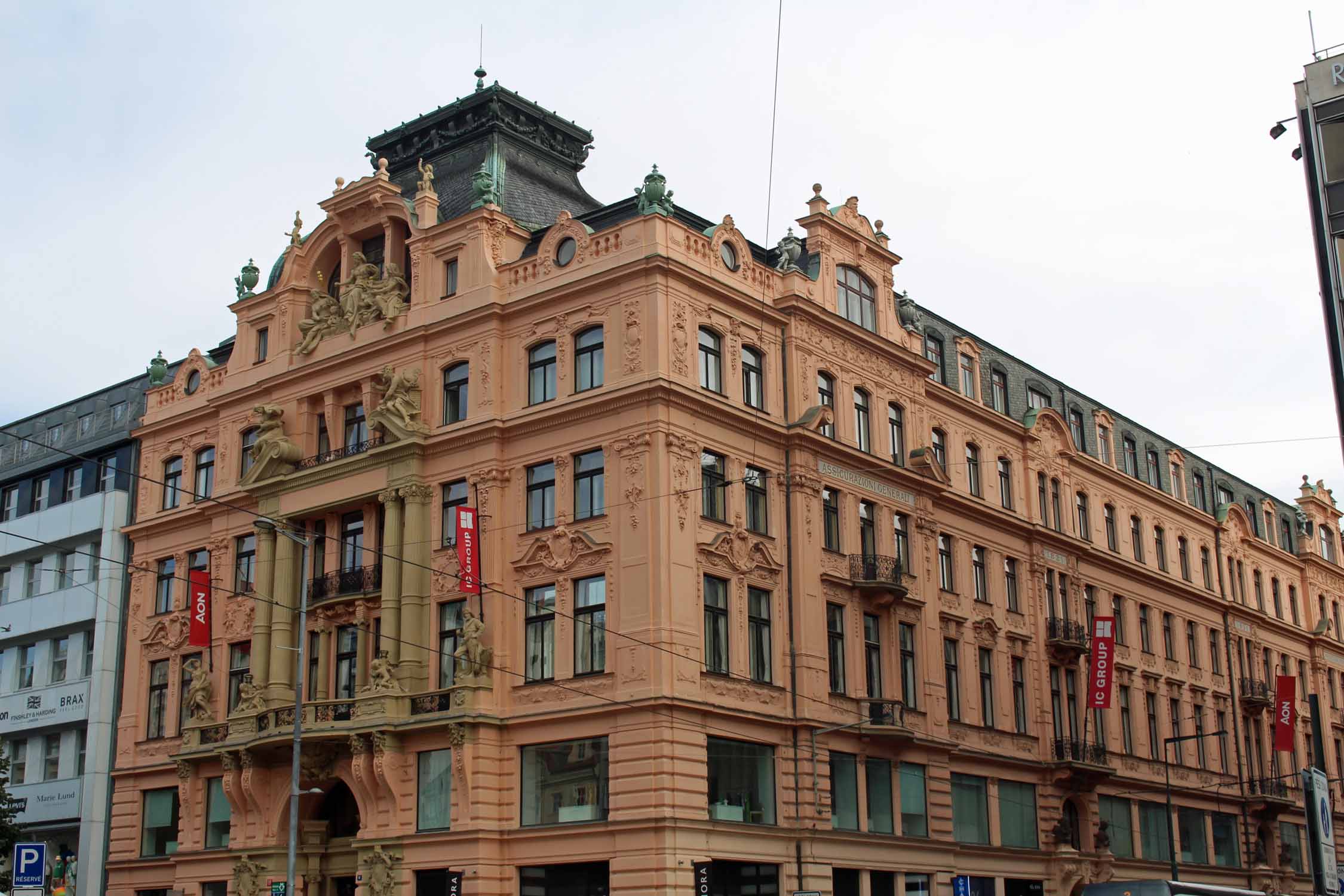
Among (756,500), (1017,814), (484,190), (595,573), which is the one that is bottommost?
(1017,814)

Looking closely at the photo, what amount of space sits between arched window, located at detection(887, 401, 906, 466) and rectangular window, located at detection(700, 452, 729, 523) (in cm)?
911

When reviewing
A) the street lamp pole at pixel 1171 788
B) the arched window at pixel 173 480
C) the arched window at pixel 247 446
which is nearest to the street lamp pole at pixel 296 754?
the arched window at pixel 247 446

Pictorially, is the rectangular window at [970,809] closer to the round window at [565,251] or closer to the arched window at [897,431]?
the arched window at [897,431]

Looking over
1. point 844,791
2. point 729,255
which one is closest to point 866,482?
point 729,255

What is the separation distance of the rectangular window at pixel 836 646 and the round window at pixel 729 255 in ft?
33.8

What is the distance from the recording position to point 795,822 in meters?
45.5

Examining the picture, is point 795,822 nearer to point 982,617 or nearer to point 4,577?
point 982,617

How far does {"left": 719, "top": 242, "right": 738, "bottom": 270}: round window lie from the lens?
159ft

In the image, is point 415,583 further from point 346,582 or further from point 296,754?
point 296,754

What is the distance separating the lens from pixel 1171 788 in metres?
66.0

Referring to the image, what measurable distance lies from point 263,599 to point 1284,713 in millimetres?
44025

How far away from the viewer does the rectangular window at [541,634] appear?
45.3 m

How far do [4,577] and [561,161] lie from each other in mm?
28298

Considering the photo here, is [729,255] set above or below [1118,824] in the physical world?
above
